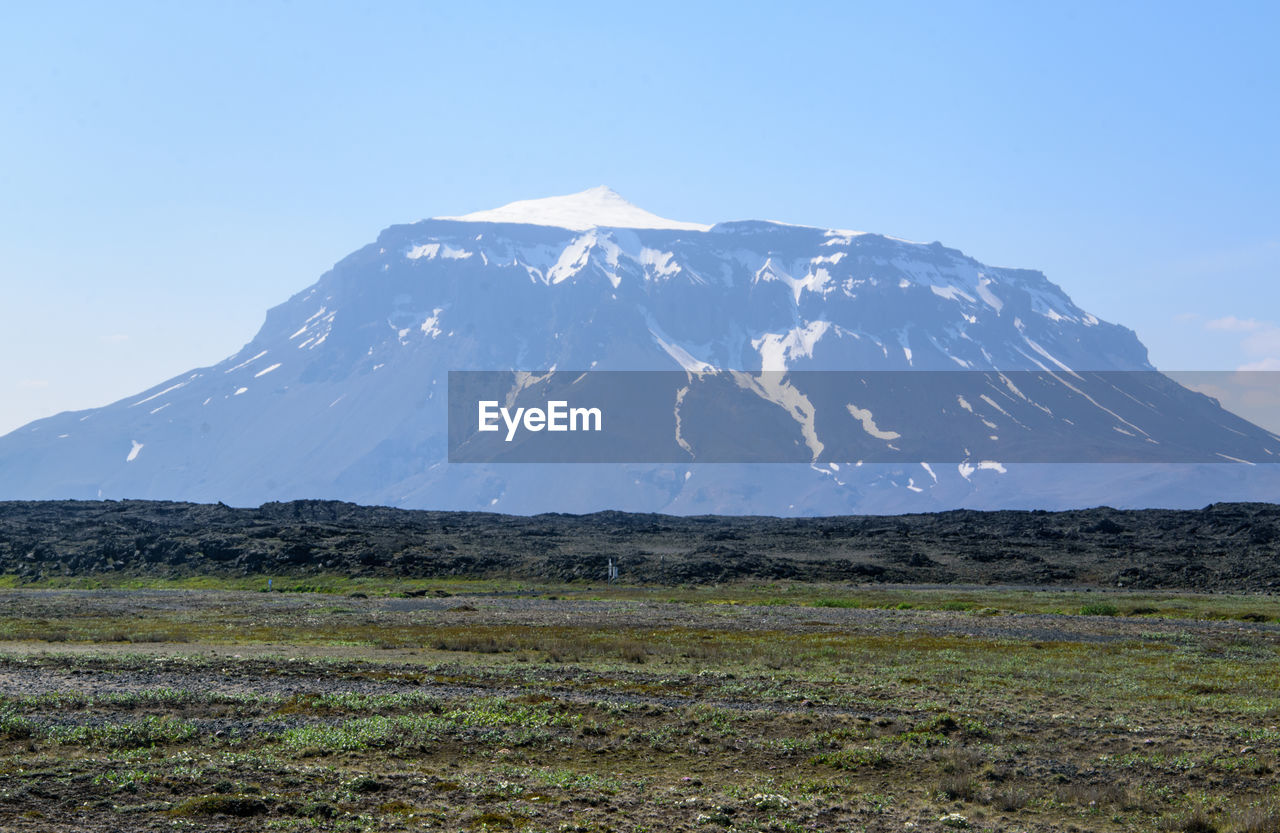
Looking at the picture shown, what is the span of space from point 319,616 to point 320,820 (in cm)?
4837

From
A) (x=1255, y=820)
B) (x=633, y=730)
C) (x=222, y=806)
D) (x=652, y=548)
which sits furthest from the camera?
(x=652, y=548)

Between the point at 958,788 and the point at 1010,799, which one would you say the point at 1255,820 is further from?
the point at 958,788

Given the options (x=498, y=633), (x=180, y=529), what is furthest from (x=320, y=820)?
(x=180, y=529)

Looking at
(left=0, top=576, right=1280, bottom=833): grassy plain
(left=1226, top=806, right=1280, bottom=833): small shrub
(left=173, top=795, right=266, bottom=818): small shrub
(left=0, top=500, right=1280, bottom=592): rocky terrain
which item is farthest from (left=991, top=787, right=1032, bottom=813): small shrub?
(left=0, top=500, right=1280, bottom=592): rocky terrain

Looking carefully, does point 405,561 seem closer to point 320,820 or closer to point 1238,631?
point 1238,631

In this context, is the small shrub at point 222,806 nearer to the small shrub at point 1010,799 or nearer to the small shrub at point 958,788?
the small shrub at point 958,788

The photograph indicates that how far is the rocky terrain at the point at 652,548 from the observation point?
105000 mm

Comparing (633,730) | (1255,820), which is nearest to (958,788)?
(1255,820)

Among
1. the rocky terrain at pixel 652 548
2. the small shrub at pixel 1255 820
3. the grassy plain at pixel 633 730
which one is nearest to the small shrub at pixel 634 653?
the grassy plain at pixel 633 730

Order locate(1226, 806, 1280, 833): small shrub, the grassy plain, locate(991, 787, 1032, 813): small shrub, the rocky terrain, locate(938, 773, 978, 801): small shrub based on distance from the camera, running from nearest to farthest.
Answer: locate(1226, 806, 1280, 833): small shrub, the grassy plain, locate(991, 787, 1032, 813): small shrub, locate(938, 773, 978, 801): small shrub, the rocky terrain

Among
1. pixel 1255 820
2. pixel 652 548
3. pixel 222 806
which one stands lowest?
pixel 652 548

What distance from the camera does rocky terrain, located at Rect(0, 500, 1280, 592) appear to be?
105 metres

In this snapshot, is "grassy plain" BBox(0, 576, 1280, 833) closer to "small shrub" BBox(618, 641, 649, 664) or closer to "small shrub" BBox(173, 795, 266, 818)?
"small shrub" BBox(173, 795, 266, 818)

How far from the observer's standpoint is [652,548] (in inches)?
5162
